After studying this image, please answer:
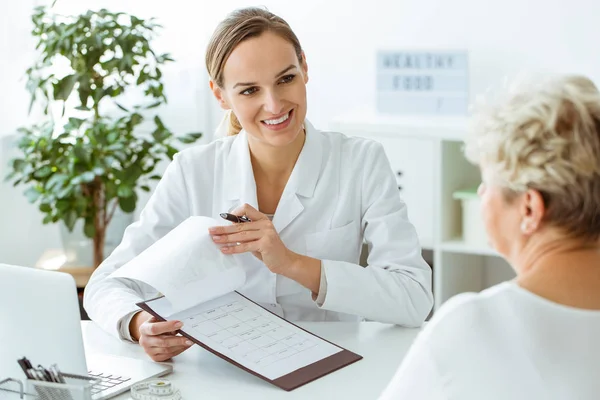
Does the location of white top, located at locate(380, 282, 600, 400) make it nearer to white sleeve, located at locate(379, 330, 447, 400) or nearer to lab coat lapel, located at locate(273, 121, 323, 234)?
white sleeve, located at locate(379, 330, 447, 400)

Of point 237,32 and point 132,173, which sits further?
point 132,173

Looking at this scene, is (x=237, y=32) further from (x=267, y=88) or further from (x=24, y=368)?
(x=24, y=368)

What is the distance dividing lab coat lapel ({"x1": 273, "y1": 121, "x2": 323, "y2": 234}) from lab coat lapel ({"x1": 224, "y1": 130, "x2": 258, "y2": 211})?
74mm

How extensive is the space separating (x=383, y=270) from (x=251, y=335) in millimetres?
387

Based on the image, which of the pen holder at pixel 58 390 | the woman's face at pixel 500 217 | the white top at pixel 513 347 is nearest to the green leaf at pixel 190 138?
the pen holder at pixel 58 390

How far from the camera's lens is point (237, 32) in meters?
2.13

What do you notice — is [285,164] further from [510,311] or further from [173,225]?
[510,311]

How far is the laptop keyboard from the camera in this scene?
1.72 meters

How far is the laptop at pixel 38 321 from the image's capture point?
5.07 ft

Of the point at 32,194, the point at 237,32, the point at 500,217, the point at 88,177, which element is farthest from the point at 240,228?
the point at 32,194

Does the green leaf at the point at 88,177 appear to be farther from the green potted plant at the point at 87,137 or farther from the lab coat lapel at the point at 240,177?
the lab coat lapel at the point at 240,177

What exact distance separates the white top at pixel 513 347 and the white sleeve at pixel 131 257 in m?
0.94

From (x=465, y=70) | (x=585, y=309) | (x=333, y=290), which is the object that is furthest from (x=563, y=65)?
(x=585, y=309)

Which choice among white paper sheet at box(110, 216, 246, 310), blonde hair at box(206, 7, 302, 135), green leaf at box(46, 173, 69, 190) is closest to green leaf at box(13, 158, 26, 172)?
green leaf at box(46, 173, 69, 190)
